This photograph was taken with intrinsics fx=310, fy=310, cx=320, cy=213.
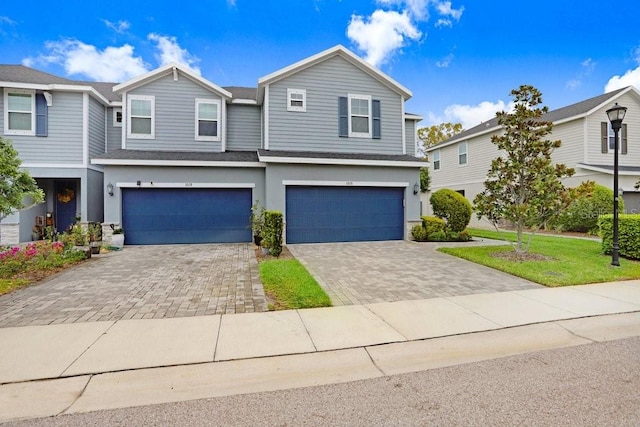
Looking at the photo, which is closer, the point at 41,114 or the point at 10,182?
the point at 10,182

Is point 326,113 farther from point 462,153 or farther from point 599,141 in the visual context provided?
point 599,141

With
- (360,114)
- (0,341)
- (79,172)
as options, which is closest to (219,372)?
(0,341)

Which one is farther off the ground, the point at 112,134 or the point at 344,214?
the point at 112,134

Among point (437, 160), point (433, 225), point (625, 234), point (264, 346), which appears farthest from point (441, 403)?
A: point (437, 160)

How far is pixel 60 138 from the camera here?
12539 mm

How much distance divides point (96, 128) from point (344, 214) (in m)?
11.4

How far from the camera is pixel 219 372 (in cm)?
326

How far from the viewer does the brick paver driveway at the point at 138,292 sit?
484cm

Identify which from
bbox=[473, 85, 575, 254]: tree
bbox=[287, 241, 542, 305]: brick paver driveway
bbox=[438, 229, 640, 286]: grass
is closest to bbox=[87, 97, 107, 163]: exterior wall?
bbox=[287, 241, 542, 305]: brick paver driveway

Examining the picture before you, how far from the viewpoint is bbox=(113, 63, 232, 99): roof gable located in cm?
1238

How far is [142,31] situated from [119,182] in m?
8.76

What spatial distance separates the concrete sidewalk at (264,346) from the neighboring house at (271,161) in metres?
7.50

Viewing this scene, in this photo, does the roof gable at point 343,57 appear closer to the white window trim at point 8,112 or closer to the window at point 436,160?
the white window trim at point 8,112

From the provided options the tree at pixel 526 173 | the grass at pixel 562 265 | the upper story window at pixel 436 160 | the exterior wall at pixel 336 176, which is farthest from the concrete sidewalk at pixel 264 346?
the upper story window at pixel 436 160
